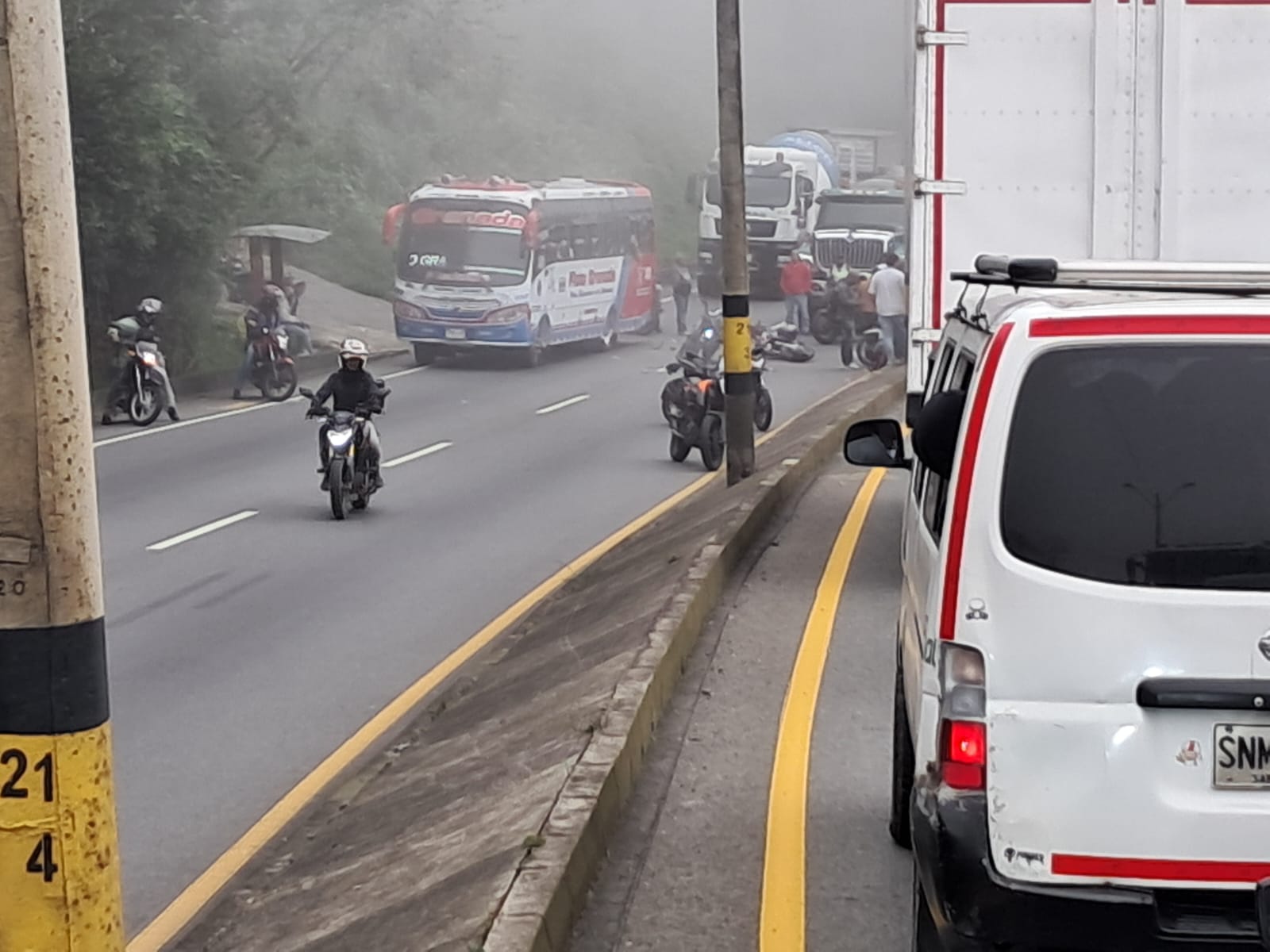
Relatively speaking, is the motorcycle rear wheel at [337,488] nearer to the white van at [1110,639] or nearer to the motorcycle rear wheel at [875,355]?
the white van at [1110,639]

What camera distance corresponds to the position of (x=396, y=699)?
976 centimetres

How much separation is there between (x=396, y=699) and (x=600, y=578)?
313 cm

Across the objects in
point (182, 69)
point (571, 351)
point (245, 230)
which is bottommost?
point (571, 351)

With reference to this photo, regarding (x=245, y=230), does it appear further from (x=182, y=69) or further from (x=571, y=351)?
(x=571, y=351)

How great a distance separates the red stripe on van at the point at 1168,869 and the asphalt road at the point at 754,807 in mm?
1715

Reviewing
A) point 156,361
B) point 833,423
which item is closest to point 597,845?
point 833,423

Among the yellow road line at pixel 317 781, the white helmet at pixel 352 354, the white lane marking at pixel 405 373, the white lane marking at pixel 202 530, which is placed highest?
the white helmet at pixel 352 354

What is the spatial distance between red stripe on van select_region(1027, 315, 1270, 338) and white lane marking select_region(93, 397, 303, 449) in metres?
17.3

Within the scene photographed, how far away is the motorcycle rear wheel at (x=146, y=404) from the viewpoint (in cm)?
2347

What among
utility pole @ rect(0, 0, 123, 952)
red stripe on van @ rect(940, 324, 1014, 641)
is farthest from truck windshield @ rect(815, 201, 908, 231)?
utility pole @ rect(0, 0, 123, 952)

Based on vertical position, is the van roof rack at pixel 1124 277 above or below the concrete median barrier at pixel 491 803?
above

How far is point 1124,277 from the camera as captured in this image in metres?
4.87

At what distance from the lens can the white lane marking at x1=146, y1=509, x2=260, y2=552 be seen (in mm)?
14672

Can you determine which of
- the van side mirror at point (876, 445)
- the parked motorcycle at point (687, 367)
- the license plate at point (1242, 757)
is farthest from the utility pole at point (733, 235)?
the license plate at point (1242, 757)
